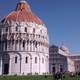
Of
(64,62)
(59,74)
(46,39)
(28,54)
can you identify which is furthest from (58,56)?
(59,74)

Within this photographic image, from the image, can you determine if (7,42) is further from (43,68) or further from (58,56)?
(58,56)

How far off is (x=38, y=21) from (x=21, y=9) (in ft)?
26.4

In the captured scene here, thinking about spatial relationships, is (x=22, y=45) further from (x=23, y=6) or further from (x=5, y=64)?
(x=23, y=6)

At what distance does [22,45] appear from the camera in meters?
79.0

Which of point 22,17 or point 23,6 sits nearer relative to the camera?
point 22,17

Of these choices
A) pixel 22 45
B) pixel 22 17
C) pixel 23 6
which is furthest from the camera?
pixel 23 6

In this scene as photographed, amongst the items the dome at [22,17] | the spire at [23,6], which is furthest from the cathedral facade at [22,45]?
the spire at [23,6]

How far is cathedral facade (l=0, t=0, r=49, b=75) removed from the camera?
78.9m

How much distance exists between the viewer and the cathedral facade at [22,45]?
78875 mm

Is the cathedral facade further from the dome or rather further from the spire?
the spire

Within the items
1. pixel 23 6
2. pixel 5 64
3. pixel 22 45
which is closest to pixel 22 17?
pixel 22 45

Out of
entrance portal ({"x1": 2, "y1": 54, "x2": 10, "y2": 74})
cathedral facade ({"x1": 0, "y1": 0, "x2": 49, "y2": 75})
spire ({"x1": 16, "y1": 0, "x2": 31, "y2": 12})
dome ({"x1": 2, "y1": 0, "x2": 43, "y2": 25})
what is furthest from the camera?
spire ({"x1": 16, "y1": 0, "x2": 31, "y2": 12})

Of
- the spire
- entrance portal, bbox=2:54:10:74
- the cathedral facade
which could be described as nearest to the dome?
the cathedral facade

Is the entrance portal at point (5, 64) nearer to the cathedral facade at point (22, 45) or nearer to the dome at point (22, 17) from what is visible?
the cathedral facade at point (22, 45)
